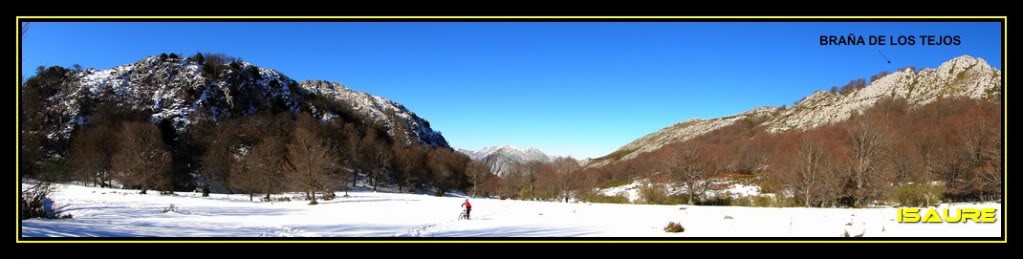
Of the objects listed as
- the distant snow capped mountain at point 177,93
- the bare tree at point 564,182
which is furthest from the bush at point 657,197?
the distant snow capped mountain at point 177,93

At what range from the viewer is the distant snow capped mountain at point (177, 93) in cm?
8675

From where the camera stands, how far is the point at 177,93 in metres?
100

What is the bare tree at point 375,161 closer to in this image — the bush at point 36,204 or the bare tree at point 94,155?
the bare tree at point 94,155

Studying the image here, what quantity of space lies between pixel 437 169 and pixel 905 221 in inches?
3599

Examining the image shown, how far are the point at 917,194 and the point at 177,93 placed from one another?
4657 inches

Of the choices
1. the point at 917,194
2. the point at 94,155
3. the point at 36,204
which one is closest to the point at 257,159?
the point at 94,155

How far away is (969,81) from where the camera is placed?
338 feet

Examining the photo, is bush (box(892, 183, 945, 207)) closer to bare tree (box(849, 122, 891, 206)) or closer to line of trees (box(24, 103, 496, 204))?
bare tree (box(849, 122, 891, 206))

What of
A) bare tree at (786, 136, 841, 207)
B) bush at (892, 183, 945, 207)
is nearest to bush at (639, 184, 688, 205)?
bare tree at (786, 136, 841, 207)

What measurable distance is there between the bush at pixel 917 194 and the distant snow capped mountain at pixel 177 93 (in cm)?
10135

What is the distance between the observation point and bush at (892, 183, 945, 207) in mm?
23509

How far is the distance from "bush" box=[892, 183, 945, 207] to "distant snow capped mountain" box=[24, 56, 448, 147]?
333 ft
